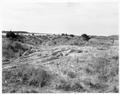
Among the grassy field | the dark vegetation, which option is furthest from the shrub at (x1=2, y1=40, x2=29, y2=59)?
the dark vegetation

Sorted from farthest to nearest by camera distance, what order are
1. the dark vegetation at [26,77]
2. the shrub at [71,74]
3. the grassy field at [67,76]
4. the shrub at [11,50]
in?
the shrub at [11,50] → the shrub at [71,74] → the dark vegetation at [26,77] → the grassy field at [67,76]

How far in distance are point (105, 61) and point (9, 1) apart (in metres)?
2.27

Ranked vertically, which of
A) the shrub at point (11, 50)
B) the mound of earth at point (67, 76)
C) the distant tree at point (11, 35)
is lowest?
the mound of earth at point (67, 76)

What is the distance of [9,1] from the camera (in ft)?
10.5

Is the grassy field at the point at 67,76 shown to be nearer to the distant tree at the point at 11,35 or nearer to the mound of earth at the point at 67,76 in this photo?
the mound of earth at the point at 67,76

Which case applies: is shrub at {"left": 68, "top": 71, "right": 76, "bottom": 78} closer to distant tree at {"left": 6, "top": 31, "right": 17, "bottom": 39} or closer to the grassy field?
the grassy field

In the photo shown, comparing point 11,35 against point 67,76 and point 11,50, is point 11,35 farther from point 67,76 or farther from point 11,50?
point 67,76

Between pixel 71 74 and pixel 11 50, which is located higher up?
pixel 11 50

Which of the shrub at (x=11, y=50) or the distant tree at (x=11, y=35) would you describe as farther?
the distant tree at (x=11, y=35)

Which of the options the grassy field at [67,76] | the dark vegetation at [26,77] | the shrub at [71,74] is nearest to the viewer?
the grassy field at [67,76]

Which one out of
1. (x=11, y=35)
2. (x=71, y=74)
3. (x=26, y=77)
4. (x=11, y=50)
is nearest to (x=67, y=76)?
(x=71, y=74)

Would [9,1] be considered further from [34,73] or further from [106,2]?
[106,2]

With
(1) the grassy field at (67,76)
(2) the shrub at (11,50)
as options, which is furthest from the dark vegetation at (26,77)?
(2) the shrub at (11,50)

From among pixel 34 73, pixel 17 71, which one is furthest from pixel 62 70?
pixel 17 71
